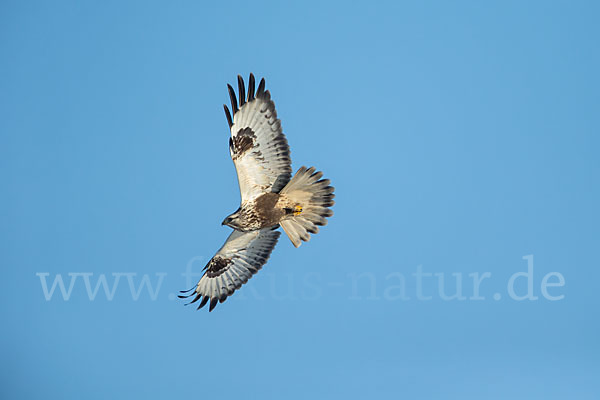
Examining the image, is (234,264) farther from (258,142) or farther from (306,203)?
(258,142)

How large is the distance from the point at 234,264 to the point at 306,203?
205 centimetres

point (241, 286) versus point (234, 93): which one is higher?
point (234, 93)

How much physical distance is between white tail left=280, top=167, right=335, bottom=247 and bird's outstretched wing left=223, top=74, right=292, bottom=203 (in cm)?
23

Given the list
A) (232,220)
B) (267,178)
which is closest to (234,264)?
(232,220)

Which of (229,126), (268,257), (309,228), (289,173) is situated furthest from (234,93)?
(268,257)

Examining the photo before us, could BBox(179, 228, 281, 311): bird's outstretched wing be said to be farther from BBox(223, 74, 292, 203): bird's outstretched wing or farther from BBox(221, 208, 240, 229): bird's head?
BBox(223, 74, 292, 203): bird's outstretched wing

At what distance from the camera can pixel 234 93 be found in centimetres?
906

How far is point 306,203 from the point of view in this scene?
29.9 ft

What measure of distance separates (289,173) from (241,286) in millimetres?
2324

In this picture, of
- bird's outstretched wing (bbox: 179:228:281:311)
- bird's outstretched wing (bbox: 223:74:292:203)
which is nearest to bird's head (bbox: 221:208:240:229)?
bird's outstretched wing (bbox: 223:74:292:203)

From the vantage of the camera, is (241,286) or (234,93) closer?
(234,93)

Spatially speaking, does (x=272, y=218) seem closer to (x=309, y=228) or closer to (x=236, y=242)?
(x=309, y=228)

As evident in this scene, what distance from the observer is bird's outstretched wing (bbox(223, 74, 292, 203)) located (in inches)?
354

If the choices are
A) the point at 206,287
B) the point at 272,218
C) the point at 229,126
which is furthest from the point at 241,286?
the point at 229,126
